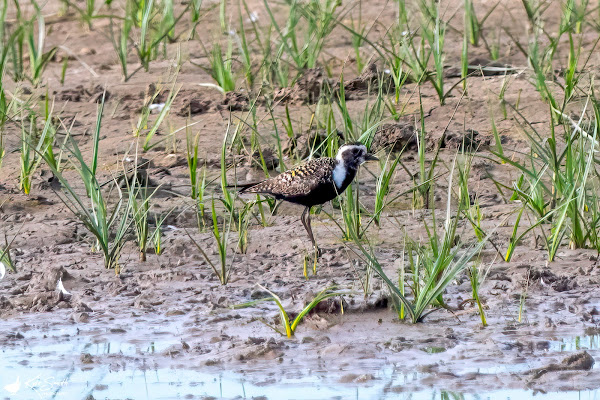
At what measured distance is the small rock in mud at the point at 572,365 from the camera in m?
4.03

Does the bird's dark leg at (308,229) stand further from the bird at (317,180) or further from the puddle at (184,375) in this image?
the puddle at (184,375)

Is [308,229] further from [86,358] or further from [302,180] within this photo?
[86,358]

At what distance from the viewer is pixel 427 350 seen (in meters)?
4.32

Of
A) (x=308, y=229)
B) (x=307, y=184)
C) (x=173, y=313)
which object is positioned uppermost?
(x=307, y=184)

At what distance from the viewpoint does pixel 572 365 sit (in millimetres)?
4051

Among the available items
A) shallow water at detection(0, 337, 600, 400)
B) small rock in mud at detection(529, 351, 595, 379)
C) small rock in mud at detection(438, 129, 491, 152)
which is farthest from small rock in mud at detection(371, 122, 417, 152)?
small rock in mud at detection(529, 351, 595, 379)

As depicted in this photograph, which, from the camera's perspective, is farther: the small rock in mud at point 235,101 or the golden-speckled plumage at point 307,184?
the small rock in mud at point 235,101

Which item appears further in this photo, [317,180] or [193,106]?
[193,106]

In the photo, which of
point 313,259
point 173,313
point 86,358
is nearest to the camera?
point 86,358

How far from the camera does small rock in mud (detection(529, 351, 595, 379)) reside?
403 cm

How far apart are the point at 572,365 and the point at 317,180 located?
91.8 inches

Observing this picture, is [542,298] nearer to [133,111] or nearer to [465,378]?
[465,378]

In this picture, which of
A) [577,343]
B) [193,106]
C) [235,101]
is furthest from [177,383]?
[193,106]

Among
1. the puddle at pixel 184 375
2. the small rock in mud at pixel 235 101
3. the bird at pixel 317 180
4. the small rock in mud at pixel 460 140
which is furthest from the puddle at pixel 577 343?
the small rock in mud at pixel 235 101
